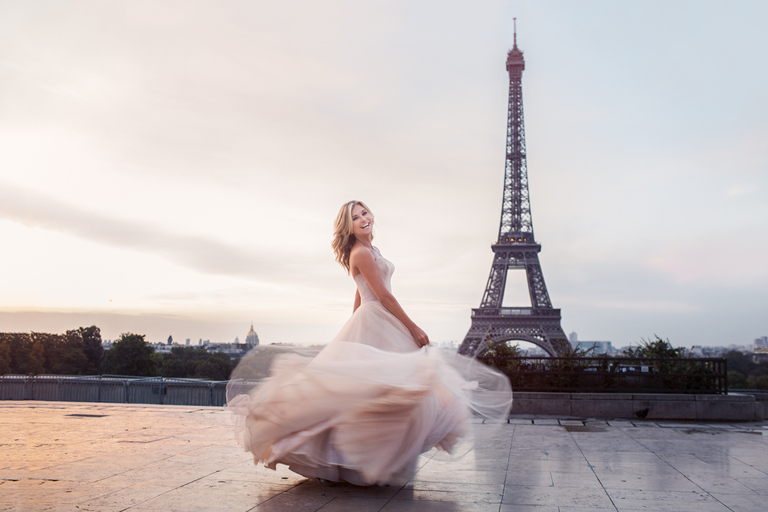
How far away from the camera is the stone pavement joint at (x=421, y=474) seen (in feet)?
13.1

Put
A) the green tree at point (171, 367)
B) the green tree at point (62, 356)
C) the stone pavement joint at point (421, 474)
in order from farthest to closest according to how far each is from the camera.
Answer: the green tree at point (171, 367) < the green tree at point (62, 356) < the stone pavement joint at point (421, 474)

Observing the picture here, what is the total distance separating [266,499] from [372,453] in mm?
857

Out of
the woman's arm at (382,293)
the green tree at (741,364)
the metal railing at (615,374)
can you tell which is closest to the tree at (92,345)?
the metal railing at (615,374)

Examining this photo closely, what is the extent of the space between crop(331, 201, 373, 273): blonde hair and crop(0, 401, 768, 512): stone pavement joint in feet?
6.32

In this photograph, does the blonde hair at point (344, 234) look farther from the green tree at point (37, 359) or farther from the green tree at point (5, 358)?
the green tree at point (37, 359)

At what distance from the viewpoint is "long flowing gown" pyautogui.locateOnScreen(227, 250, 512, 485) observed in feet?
13.2

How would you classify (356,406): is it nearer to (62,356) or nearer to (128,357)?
A: (62,356)

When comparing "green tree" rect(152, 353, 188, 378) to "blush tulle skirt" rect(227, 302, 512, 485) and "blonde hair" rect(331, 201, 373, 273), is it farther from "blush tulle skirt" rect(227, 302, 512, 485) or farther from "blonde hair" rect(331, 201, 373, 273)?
"blush tulle skirt" rect(227, 302, 512, 485)

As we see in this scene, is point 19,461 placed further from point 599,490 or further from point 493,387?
point 599,490

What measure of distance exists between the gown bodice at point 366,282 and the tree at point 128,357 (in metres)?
53.9

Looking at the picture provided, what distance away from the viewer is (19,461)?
5484mm

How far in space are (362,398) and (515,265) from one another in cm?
4876

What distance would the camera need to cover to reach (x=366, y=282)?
4.73 meters

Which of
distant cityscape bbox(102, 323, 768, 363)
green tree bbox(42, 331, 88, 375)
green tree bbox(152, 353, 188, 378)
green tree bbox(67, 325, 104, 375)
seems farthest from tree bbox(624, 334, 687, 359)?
green tree bbox(152, 353, 188, 378)
